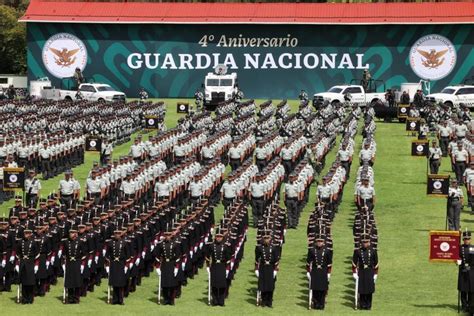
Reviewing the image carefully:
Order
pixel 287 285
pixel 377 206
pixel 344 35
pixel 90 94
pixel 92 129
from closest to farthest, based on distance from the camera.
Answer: pixel 287 285
pixel 377 206
pixel 92 129
pixel 90 94
pixel 344 35

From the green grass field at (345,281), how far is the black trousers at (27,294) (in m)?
0.21

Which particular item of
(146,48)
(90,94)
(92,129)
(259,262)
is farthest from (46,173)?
(146,48)

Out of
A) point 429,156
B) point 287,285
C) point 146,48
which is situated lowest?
point 287,285

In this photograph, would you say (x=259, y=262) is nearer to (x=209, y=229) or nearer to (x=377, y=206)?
(x=209, y=229)

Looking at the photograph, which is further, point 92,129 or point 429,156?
point 92,129

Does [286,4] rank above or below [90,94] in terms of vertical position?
above

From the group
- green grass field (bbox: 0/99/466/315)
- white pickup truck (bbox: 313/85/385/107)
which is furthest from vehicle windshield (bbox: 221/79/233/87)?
green grass field (bbox: 0/99/466/315)

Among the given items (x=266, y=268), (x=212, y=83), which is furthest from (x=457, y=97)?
(x=266, y=268)

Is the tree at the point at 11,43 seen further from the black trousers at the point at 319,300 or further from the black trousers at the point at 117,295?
the black trousers at the point at 319,300

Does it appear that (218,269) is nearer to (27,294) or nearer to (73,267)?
(73,267)

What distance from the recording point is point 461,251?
92.1 feet

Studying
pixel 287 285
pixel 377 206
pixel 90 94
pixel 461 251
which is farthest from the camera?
pixel 90 94

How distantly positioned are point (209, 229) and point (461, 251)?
6.62 meters

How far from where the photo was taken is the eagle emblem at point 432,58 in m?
73.8
